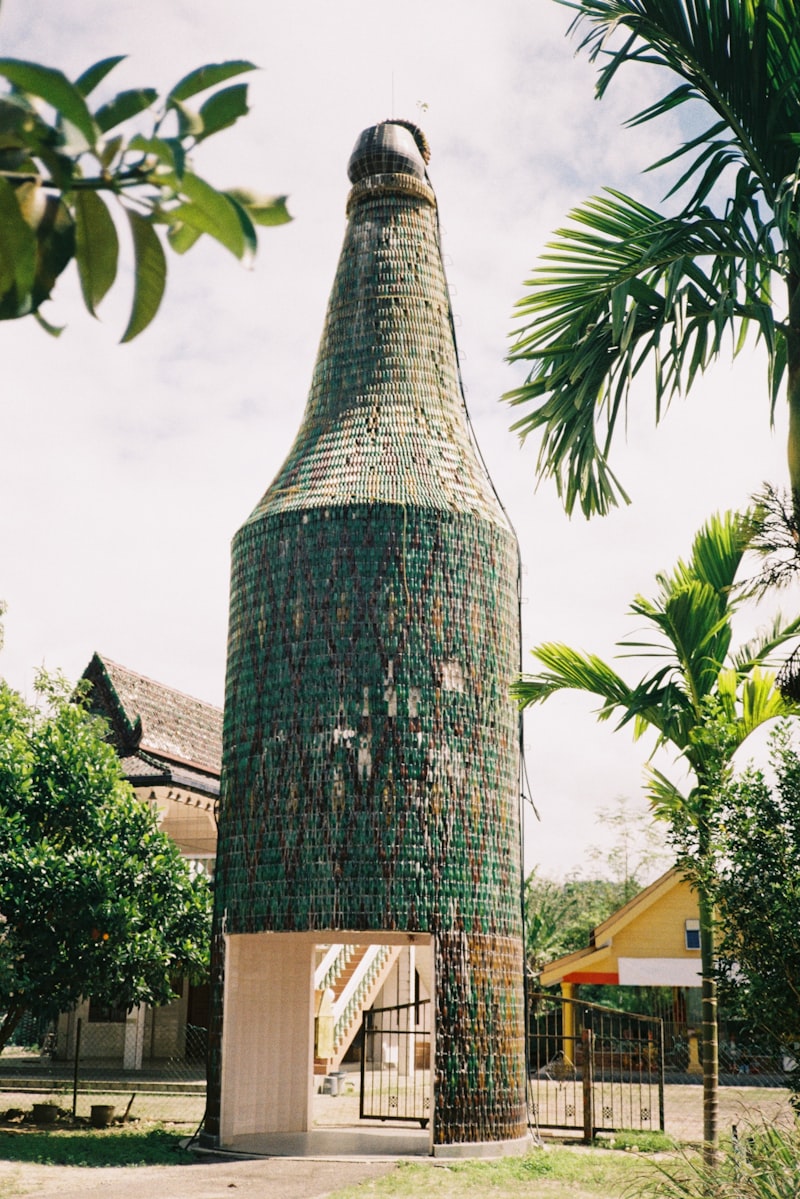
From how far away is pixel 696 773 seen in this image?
9.44 m

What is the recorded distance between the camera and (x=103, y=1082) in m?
20.1

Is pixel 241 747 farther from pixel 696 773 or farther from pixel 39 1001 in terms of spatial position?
pixel 696 773

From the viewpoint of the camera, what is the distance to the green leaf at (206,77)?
3.18 feet

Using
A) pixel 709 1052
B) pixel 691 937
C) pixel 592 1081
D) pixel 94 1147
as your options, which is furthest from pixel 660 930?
pixel 709 1052

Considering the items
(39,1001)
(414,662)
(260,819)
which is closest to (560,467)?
(414,662)

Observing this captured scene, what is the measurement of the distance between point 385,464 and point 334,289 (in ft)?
9.89

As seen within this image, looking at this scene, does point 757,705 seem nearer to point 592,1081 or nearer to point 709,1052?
point 709,1052

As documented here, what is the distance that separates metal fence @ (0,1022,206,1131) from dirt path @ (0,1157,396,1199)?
3202mm

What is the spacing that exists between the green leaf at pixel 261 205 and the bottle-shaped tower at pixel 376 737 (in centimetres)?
1224

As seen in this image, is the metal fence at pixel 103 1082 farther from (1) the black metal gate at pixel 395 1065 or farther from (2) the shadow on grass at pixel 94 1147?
(1) the black metal gate at pixel 395 1065

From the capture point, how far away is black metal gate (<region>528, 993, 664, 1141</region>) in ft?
47.2

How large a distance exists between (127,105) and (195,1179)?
11.9 m

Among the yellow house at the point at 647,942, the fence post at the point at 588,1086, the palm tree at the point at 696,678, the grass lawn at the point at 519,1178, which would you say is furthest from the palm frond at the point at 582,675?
the yellow house at the point at 647,942

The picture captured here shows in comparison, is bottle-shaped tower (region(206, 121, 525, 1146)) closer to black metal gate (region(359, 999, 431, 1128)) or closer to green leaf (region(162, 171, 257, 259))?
black metal gate (region(359, 999, 431, 1128))
